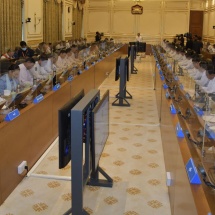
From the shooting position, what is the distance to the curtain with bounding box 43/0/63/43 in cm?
1412

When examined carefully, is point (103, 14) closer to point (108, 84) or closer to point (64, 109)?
point (108, 84)

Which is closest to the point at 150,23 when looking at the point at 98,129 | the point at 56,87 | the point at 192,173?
the point at 56,87

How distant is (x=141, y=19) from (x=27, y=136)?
1885 cm

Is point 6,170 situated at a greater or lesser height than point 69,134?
lesser

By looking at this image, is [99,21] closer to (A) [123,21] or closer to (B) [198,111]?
(A) [123,21]

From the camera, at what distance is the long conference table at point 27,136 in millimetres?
3404

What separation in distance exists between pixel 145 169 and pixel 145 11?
18.6 meters

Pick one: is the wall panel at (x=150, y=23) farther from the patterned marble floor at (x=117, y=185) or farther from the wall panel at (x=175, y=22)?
the patterned marble floor at (x=117, y=185)

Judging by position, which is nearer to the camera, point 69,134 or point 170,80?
point 69,134

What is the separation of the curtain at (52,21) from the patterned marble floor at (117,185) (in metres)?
9.30

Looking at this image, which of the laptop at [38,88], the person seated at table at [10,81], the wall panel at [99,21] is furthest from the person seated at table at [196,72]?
the wall panel at [99,21]

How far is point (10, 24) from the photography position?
10680 mm

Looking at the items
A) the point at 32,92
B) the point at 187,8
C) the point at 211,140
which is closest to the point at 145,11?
the point at 187,8

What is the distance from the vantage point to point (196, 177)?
6.85 feet
